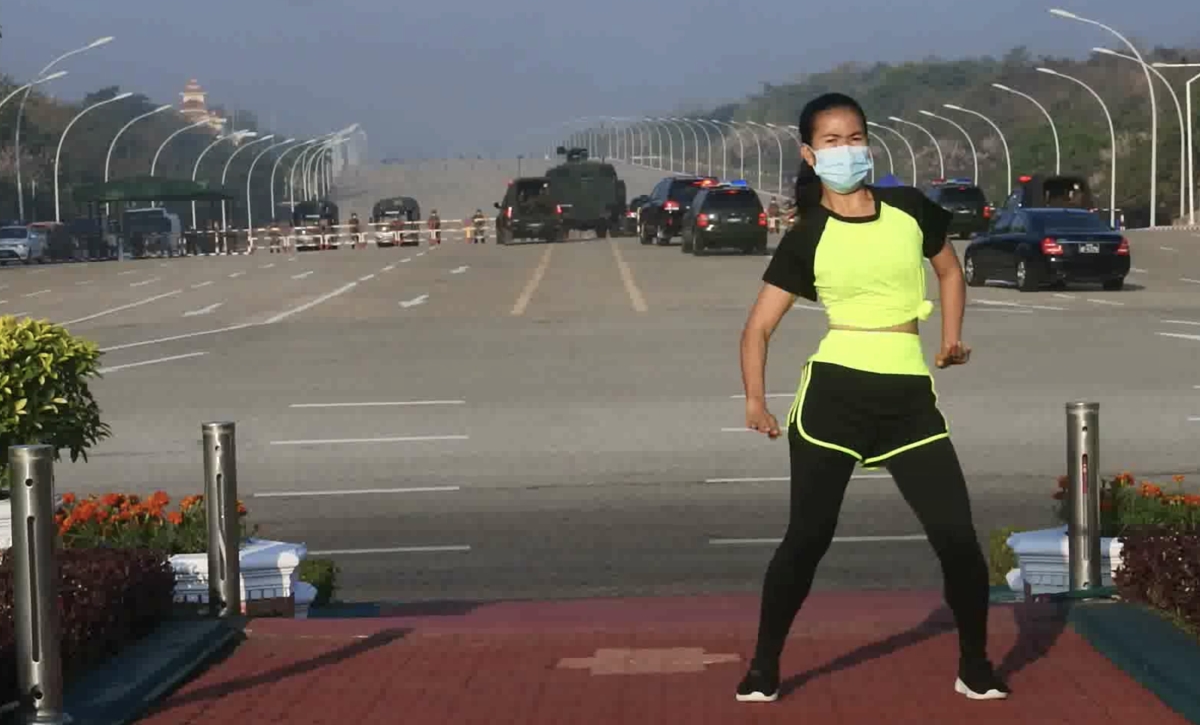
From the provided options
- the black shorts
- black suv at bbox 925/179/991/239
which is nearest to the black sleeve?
the black shorts

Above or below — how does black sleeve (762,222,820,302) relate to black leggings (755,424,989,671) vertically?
above

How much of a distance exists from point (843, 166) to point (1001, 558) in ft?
14.5

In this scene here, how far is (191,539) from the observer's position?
948 cm

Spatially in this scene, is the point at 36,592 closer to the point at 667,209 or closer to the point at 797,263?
the point at 797,263

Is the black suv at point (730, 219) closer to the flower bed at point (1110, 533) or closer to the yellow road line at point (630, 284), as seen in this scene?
the yellow road line at point (630, 284)

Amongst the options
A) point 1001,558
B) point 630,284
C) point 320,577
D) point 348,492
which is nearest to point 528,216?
point 630,284

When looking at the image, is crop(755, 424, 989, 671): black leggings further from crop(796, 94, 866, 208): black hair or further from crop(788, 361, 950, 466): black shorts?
crop(796, 94, 866, 208): black hair

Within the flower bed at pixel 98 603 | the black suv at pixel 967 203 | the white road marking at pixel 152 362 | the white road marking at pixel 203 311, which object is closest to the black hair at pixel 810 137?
the flower bed at pixel 98 603

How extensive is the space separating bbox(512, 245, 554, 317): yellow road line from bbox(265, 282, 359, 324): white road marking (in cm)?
373

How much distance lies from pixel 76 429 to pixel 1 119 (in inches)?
5384

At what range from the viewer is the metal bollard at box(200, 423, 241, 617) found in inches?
330

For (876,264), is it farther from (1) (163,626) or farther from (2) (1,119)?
(2) (1,119)

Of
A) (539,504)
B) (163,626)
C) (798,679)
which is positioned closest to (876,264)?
(798,679)

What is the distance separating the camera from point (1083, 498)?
27.8ft
